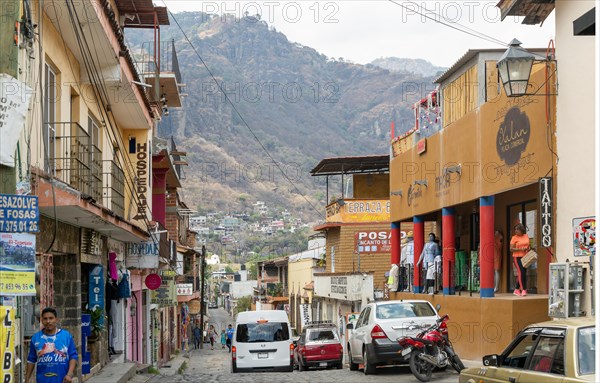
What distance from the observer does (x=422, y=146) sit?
28.3 metres

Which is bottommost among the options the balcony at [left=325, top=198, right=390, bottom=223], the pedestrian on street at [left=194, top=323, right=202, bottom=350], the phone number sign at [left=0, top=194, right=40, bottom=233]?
the pedestrian on street at [left=194, top=323, right=202, bottom=350]

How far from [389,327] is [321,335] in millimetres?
10159

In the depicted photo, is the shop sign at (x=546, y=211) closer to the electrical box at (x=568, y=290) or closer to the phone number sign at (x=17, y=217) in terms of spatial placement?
the electrical box at (x=568, y=290)

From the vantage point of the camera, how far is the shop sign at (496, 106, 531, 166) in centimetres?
1922

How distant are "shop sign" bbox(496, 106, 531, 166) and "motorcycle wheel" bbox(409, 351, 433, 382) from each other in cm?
495

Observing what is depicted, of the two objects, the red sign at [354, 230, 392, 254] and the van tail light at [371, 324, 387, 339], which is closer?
the van tail light at [371, 324, 387, 339]

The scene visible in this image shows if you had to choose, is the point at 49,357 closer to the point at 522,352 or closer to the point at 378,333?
the point at 522,352

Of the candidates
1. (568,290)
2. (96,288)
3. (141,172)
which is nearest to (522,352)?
(568,290)

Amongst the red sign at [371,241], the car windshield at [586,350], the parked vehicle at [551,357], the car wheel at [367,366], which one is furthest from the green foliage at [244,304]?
the car windshield at [586,350]

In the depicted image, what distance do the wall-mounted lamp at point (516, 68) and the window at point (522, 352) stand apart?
680 cm

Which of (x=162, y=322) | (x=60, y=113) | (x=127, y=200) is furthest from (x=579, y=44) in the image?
(x=162, y=322)

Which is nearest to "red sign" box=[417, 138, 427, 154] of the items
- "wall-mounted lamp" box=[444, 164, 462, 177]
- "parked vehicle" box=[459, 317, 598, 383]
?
"wall-mounted lamp" box=[444, 164, 462, 177]

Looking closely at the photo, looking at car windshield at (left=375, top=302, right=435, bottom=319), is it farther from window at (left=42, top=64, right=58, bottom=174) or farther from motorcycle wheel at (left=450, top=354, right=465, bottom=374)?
window at (left=42, top=64, right=58, bottom=174)

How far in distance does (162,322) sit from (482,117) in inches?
944
